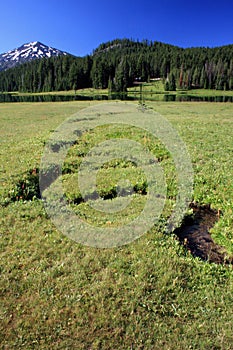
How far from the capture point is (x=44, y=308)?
17.6 ft

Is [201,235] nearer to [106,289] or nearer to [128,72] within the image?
[106,289]

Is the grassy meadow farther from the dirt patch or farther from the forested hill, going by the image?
the forested hill

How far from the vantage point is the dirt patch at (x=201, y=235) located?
7.80m

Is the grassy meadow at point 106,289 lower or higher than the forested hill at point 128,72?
lower

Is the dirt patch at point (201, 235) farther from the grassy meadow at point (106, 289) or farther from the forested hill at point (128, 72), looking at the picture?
the forested hill at point (128, 72)

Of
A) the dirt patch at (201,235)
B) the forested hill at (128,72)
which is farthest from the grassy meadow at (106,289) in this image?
the forested hill at (128,72)

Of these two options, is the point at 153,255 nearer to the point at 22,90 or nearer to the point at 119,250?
the point at 119,250

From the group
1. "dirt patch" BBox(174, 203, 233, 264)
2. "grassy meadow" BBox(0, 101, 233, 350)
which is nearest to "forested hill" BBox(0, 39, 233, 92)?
"dirt patch" BBox(174, 203, 233, 264)

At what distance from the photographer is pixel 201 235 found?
9039 millimetres

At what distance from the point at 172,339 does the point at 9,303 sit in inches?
141

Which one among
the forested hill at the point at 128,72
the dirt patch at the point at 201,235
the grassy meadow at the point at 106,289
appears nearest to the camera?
the grassy meadow at the point at 106,289

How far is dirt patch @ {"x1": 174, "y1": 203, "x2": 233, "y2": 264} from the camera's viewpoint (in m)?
7.80

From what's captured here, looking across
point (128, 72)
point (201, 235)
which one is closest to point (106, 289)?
point (201, 235)

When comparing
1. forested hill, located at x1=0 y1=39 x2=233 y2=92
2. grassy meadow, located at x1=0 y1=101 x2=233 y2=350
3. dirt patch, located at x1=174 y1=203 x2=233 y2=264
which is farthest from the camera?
forested hill, located at x1=0 y1=39 x2=233 y2=92
